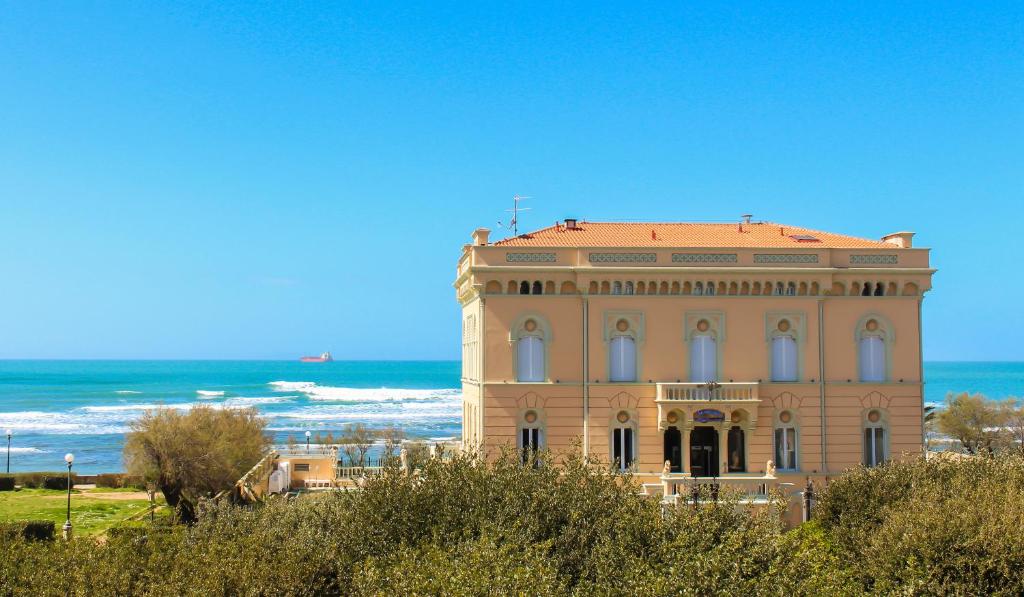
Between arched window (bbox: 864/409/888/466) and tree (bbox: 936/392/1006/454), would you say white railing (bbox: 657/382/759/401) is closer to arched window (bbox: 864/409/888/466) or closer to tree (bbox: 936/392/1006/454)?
arched window (bbox: 864/409/888/466)

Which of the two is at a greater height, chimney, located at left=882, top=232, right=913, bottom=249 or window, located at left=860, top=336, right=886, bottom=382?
chimney, located at left=882, top=232, right=913, bottom=249

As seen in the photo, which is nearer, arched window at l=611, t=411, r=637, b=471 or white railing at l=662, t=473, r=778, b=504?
white railing at l=662, t=473, r=778, b=504

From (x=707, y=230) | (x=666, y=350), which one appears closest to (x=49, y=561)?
(x=666, y=350)

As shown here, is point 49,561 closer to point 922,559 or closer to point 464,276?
point 922,559

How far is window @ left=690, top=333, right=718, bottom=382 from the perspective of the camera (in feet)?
109

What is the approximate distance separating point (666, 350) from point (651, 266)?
3.01m

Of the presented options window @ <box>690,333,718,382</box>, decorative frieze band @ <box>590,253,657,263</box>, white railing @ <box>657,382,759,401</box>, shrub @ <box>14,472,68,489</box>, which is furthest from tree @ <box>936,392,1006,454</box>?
shrub @ <box>14,472,68,489</box>

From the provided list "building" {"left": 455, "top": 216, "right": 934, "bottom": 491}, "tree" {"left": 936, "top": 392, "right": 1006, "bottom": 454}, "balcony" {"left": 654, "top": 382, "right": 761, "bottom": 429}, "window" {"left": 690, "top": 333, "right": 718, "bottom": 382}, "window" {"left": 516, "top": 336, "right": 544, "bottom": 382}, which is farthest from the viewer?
"tree" {"left": 936, "top": 392, "right": 1006, "bottom": 454}

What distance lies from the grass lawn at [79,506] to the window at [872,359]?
28.2 m

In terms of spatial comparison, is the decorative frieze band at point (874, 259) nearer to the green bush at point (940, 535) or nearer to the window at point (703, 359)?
the window at point (703, 359)

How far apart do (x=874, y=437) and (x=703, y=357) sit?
6903 millimetres

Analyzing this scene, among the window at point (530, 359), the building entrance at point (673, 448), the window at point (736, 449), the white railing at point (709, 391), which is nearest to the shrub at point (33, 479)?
the window at point (530, 359)

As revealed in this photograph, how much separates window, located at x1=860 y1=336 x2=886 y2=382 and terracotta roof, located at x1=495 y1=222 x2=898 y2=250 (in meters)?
3.46

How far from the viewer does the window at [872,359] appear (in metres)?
33.8
